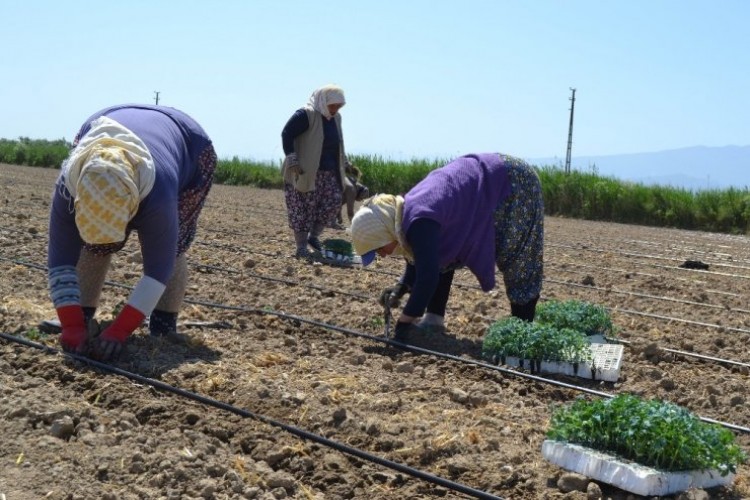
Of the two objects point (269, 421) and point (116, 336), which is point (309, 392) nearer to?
point (269, 421)

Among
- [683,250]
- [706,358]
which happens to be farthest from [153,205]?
[683,250]

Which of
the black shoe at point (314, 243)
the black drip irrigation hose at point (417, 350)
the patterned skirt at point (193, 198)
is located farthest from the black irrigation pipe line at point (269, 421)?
the black shoe at point (314, 243)

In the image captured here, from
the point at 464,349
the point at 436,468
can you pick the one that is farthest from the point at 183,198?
the point at 436,468

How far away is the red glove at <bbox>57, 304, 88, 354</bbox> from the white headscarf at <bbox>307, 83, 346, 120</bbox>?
3828 mm

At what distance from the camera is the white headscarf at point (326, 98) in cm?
775

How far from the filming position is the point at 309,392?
401 cm

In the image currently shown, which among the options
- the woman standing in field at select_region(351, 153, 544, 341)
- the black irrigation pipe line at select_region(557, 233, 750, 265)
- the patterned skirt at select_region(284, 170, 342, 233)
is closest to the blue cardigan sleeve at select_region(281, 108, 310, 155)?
the patterned skirt at select_region(284, 170, 342, 233)

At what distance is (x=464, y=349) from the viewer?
5102 millimetres

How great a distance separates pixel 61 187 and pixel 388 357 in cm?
174

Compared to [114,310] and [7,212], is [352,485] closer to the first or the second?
[114,310]

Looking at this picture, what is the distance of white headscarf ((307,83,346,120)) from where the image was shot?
25.4 feet

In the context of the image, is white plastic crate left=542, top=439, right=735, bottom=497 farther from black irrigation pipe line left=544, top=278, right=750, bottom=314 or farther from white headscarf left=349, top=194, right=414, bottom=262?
black irrigation pipe line left=544, top=278, right=750, bottom=314

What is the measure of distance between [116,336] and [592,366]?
2.11 meters

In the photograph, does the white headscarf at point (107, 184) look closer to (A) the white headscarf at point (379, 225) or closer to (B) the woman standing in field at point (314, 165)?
(A) the white headscarf at point (379, 225)
